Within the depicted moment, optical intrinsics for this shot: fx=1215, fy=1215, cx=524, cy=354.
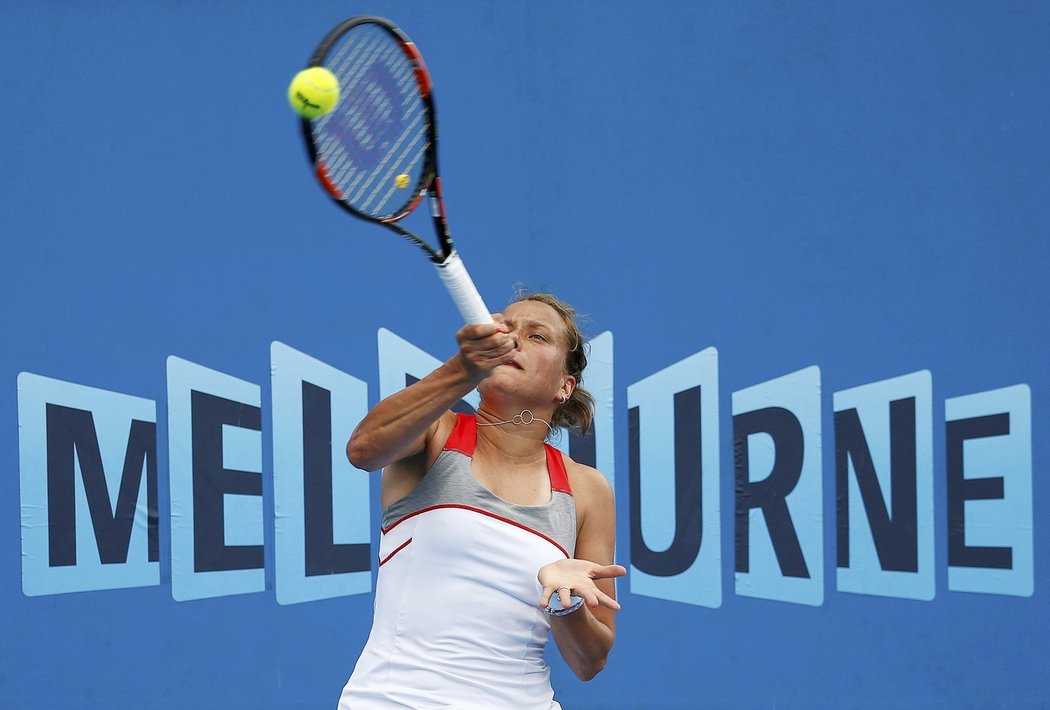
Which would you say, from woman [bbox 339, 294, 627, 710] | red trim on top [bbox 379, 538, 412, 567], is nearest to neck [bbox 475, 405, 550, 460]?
woman [bbox 339, 294, 627, 710]

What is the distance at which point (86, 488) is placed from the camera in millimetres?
3887

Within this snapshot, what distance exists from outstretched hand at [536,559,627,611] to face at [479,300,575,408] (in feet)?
1.22

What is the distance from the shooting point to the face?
233cm

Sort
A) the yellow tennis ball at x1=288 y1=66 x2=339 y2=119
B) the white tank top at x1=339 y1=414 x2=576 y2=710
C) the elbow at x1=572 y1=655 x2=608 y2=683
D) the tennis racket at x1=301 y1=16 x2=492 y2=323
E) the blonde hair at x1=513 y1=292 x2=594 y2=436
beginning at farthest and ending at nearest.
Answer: the blonde hair at x1=513 y1=292 x2=594 y2=436 → the elbow at x1=572 y1=655 x2=608 y2=683 → the white tank top at x1=339 y1=414 x2=576 y2=710 → the tennis racket at x1=301 y1=16 x2=492 y2=323 → the yellow tennis ball at x1=288 y1=66 x2=339 y2=119

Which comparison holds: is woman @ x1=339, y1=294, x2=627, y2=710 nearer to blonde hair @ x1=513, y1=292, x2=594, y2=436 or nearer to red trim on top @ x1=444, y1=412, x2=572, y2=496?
red trim on top @ x1=444, y1=412, x2=572, y2=496

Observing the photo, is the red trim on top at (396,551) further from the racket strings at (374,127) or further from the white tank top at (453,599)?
the racket strings at (374,127)

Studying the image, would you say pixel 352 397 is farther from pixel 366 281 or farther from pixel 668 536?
pixel 668 536

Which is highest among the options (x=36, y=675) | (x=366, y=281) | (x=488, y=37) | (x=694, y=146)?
(x=488, y=37)

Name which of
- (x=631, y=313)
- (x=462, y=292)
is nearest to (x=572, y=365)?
(x=462, y=292)

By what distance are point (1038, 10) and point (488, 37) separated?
1779 mm

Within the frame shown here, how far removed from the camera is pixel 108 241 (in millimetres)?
3916

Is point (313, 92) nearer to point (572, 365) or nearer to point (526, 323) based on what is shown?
point (526, 323)

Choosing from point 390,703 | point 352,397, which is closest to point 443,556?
point 390,703

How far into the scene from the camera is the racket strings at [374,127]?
7.18 ft
